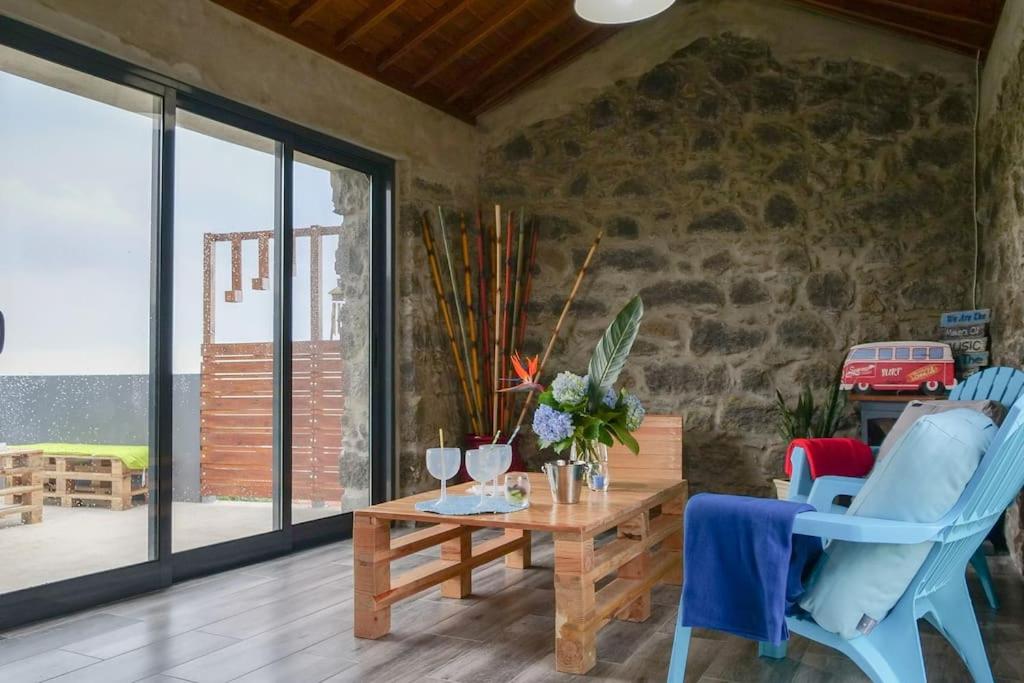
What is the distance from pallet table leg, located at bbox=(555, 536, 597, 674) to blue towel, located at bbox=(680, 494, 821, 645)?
44cm

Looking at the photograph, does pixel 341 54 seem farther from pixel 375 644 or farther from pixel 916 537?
pixel 916 537

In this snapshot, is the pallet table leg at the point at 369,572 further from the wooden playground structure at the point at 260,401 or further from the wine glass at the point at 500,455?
the wooden playground structure at the point at 260,401

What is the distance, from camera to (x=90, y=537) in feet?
11.1

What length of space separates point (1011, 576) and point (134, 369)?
12.7 feet

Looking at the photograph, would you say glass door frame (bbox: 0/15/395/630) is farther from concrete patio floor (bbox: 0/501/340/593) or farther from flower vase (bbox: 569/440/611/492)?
flower vase (bbox: 569/440/611/492)

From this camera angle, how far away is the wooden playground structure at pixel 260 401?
396 cm

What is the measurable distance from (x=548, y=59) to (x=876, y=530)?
4.29 meters

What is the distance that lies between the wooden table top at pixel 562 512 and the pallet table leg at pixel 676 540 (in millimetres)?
95

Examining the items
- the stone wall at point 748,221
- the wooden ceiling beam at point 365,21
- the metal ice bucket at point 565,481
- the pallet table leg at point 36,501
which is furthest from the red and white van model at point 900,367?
the pallet table leg at point 36,501

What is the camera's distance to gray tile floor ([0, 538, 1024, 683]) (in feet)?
8.33

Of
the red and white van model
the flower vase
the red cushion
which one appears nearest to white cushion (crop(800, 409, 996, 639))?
the flower vase

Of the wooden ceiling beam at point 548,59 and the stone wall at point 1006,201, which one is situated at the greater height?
the wooden ceiling beam at point 548,59

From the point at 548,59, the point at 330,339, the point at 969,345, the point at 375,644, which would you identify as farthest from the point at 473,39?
the point at 375,644

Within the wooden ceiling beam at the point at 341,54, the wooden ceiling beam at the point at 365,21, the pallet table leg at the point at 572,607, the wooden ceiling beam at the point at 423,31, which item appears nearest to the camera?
the pallet table leg at the point at 572,607
